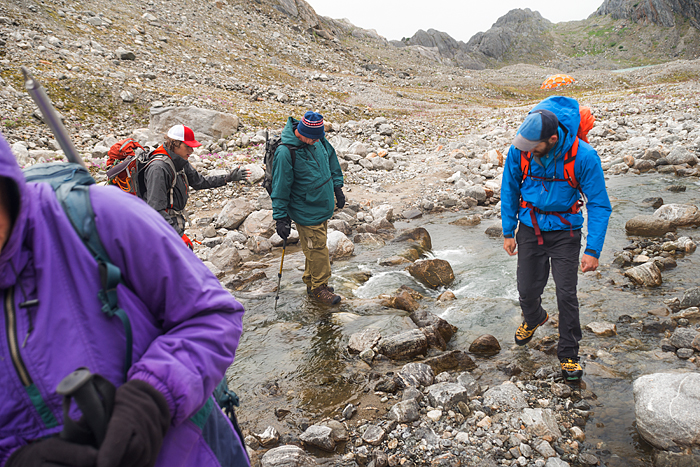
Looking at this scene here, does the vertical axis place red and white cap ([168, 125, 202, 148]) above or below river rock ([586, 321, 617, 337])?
above

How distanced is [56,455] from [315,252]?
5673mm

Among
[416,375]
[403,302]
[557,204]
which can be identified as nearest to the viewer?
[557,204]

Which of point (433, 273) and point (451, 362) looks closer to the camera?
point (451, 362)

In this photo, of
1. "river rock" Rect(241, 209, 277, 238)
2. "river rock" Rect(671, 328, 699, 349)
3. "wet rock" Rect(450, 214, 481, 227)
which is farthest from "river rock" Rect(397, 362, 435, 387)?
"wet rock" Rect(450, 214, 481, 227)

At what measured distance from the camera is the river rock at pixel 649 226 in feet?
27.6

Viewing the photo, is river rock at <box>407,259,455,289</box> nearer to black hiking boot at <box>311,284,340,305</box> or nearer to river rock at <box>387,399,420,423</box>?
black hiking boot at <box>311,284,340,305</box>

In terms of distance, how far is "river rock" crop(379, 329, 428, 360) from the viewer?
5.07 metres

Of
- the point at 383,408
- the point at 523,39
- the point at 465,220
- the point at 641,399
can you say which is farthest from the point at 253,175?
the point at 523,39

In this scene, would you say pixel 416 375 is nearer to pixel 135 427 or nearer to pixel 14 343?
pixel 135 427

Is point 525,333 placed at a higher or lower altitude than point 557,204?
lower

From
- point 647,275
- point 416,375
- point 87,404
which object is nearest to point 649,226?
point 647,275

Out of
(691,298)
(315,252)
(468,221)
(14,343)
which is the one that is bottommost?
(468,221)

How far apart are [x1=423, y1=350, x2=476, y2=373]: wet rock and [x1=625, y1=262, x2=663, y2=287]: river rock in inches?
141

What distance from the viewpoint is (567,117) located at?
3.87 metres
